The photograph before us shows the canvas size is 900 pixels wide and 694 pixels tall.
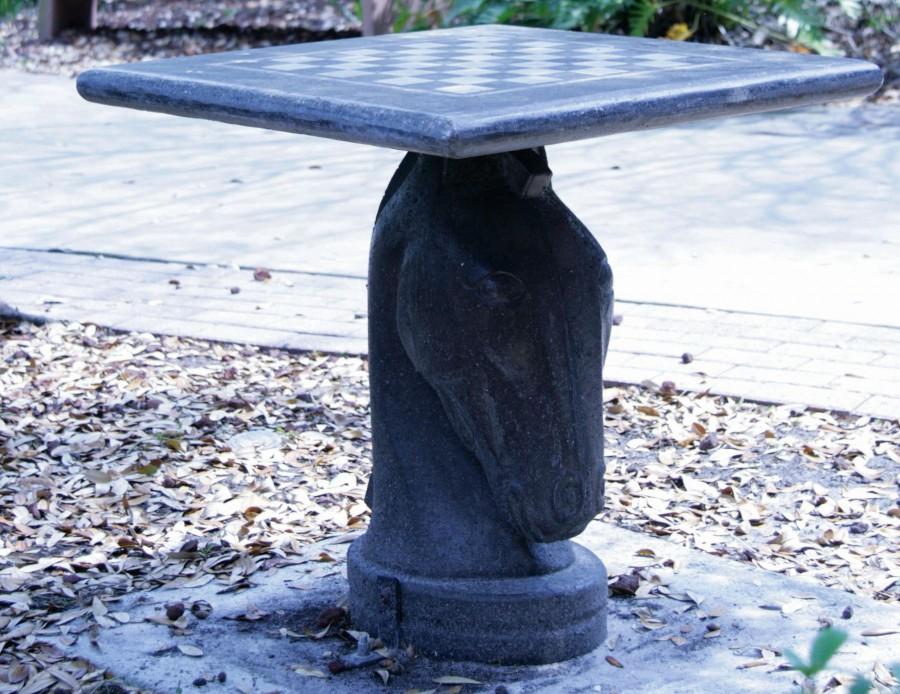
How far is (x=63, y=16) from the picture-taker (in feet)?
47.2

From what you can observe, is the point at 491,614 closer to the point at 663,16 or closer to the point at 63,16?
the point at 663,16

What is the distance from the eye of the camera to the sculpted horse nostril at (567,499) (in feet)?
9.82

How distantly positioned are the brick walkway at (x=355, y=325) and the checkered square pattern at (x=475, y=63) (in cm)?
178

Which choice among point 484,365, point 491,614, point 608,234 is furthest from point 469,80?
point 608,234

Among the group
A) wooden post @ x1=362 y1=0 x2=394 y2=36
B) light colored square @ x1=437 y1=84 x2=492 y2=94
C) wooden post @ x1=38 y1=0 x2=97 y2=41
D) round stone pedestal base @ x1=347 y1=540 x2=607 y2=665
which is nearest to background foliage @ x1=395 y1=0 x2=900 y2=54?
wooden post @ x1=362 y1=0 x2=394 y2=36

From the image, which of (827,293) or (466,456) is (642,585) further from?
(827,293)

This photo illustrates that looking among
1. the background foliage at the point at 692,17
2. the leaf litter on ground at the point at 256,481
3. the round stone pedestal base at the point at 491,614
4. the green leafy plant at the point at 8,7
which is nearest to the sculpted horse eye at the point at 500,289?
the round stone pedestal base at the point at 491,614

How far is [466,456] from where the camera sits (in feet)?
10.0

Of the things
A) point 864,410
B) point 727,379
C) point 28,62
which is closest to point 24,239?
point 727,379

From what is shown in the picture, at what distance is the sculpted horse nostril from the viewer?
118 inches

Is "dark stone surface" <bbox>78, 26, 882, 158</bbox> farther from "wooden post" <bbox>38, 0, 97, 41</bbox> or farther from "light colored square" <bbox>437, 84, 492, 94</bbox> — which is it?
"wooden post" <bbox>38, 0, 97, 41</bbox>

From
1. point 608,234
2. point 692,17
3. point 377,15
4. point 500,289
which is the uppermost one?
point 500,289

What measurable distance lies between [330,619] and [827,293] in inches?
134

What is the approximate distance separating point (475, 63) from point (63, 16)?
12140 millimetres
